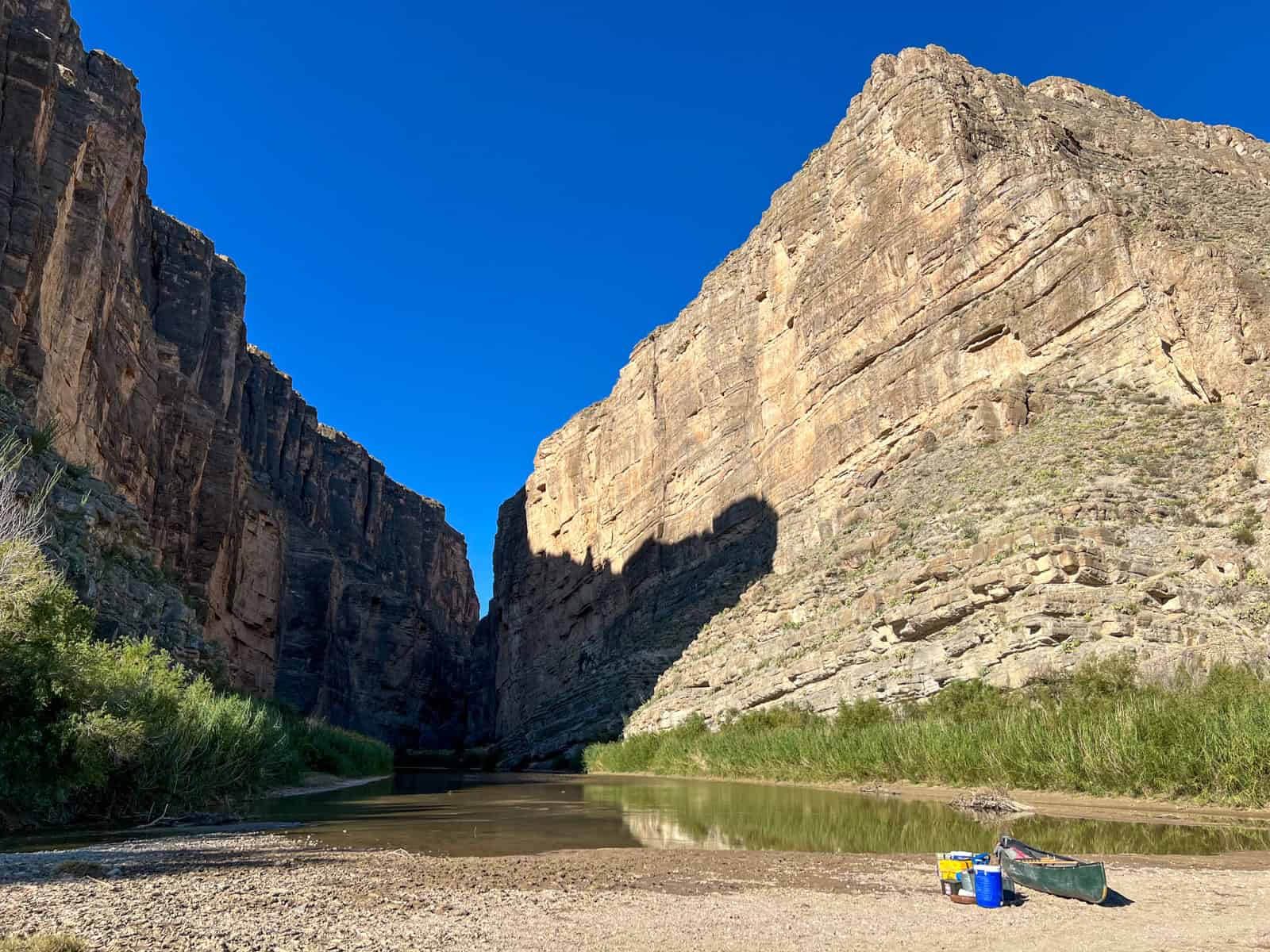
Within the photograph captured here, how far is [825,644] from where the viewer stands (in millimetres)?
28188

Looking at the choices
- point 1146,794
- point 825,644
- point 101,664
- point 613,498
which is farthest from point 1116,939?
point 613,498

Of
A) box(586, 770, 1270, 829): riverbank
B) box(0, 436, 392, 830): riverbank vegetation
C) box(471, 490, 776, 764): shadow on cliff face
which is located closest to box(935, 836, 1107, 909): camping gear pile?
box(586, 770, 1270, 829): riverbank

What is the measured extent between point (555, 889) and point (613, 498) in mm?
63265

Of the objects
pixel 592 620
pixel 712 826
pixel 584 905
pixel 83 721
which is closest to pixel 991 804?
pixel 712 826

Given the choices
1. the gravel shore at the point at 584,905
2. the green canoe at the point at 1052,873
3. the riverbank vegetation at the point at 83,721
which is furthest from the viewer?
the riverbank vegetation at the point at 83,721

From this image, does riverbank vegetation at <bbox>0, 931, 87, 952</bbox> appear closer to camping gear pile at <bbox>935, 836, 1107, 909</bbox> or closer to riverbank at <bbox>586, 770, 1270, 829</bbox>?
camping gear pile at <bbox>935, 836, 1107, 909</bbox>

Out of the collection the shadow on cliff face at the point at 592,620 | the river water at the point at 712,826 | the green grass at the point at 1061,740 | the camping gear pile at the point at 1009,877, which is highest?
the shadow on cliff face at the point at 592,620

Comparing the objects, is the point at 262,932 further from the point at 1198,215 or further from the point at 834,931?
the point at 1198,215

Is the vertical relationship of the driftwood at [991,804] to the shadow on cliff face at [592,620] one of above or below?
below

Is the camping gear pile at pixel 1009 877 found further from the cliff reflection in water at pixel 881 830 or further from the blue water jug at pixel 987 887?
the cliff reflection in water at pixel 881 830

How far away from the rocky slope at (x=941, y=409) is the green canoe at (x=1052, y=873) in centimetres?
1338

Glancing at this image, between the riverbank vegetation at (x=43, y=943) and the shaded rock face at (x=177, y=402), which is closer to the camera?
the riverbank vegetation at (x=43, y=943)

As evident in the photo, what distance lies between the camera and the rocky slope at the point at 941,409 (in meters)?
22.7

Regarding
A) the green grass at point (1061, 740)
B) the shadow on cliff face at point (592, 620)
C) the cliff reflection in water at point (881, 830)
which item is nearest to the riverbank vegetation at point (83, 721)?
the cliff reflection in water at point (881, 830)
